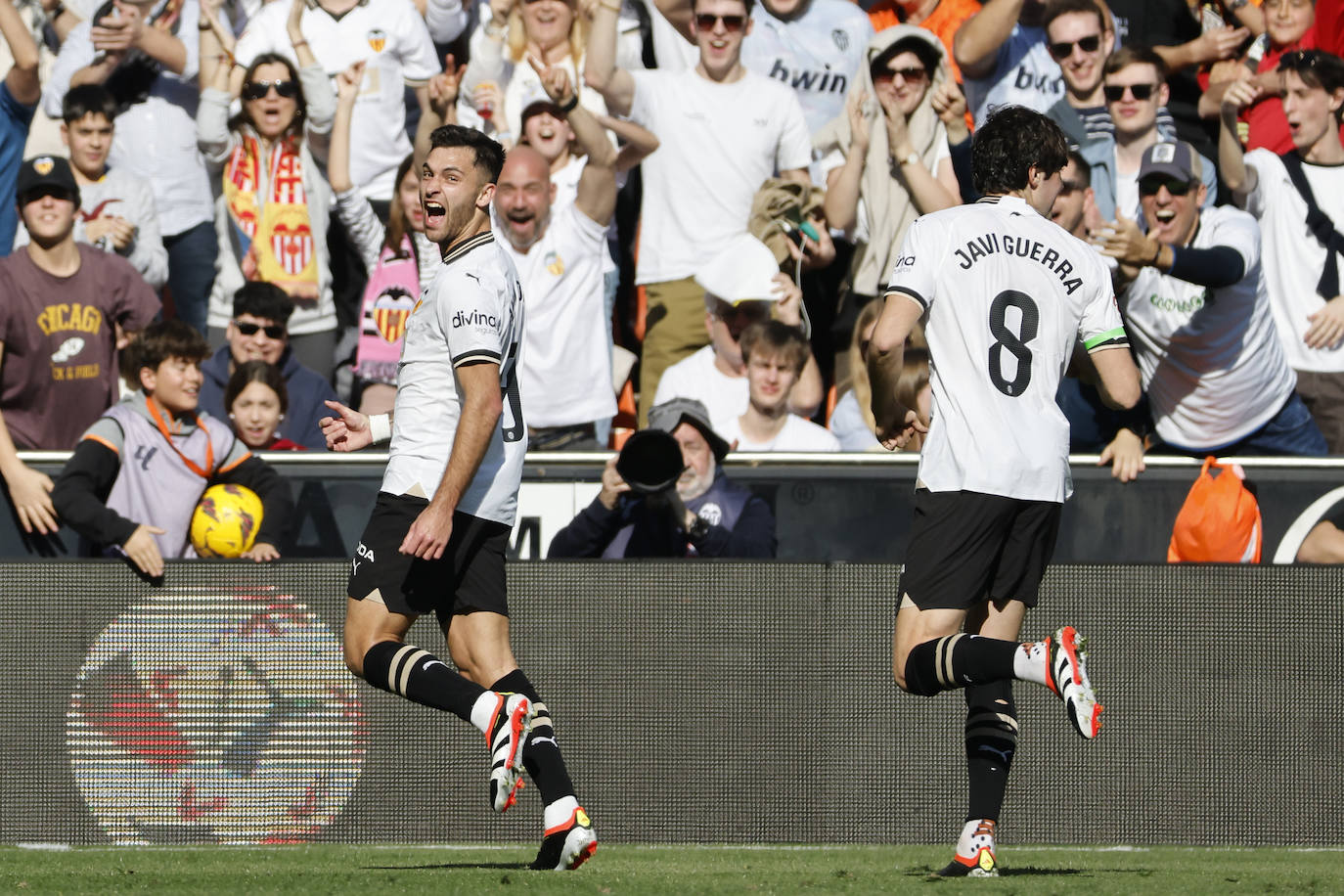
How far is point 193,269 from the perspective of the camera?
10094 mm

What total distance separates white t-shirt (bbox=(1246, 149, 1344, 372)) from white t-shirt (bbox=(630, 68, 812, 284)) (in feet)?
8.26

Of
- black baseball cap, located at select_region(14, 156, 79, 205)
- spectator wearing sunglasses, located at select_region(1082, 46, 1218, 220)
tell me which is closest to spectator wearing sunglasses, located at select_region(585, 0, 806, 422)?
spectator wearing sunglasses, located at select_region(1082, 46, 1218, 220)

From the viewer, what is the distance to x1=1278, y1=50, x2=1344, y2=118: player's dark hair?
9.20m

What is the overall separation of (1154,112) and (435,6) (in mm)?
4269

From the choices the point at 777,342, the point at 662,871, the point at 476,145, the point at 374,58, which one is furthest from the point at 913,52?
the point at 662,871

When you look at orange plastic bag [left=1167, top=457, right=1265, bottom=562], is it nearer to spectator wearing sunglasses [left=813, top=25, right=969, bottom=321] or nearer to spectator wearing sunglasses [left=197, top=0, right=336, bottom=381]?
spectator wearing sunglasses [left=813, top=25, right=969, bottom=321]

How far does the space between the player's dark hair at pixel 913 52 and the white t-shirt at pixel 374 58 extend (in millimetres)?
2771

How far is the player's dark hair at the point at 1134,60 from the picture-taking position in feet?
31.0

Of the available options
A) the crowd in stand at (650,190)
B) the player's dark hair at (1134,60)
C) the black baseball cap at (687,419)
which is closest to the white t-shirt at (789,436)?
the crowd in stand at (650,190)

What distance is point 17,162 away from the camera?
10.3 meters

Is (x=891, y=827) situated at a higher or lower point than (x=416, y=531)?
lower

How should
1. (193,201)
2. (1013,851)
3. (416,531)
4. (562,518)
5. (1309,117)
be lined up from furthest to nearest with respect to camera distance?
(193,201), (1309,117), (562,518), (1013,851), (416,531)

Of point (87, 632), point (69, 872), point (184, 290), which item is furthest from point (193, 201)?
point (69, 872)

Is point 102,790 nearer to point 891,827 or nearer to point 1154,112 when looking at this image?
point 891,827
